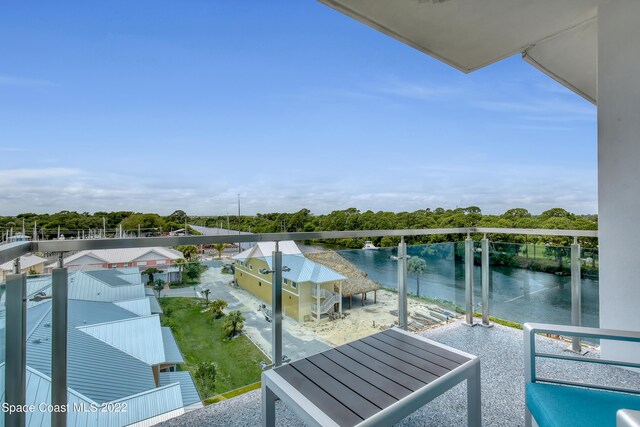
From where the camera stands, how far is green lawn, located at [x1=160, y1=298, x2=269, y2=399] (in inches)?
83.1

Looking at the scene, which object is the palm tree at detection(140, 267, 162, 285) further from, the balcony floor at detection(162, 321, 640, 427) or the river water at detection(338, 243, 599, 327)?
the river water at detection(338, 243, 599, 327)

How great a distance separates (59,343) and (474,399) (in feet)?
7.92

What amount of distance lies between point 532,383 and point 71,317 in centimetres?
260

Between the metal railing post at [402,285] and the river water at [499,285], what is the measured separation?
0.23 ft

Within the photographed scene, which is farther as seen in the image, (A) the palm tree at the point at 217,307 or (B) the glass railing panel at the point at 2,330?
(A) the palm tree at the point at 217,307

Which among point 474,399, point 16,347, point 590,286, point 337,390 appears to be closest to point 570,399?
point 474,399

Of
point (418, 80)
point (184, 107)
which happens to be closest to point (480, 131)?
point (418, 80)

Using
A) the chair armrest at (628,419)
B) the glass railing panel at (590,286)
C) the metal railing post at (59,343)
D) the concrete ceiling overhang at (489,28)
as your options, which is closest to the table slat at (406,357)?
the chair armrest at (628,419)

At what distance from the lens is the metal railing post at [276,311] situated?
96.6 inches

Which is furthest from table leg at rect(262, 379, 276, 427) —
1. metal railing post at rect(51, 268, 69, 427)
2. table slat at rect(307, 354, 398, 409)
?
metal railing post at rect(51, 268, 69, 427)

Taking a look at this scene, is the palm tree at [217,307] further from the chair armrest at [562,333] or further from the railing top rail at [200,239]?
the chair armrest at [562,333]

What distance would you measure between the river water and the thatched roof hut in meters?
0.06

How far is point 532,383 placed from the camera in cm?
162

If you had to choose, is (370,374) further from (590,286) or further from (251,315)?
(590,286)
